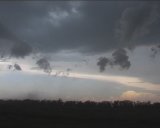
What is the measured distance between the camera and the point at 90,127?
103m

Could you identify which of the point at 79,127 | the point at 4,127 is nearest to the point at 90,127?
the point at 79,127

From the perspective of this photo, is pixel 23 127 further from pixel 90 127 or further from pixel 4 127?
pixel 90 127

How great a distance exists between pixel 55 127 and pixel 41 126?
3.58 metres

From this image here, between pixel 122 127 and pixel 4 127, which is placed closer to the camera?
pixel 4 127

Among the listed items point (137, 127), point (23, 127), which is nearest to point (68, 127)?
point (23, 127)

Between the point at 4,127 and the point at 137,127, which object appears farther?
the point at 137,127

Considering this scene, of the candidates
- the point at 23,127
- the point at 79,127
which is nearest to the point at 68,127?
the point at 79,127

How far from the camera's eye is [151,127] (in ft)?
361

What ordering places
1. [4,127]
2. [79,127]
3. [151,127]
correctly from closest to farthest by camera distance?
[4,127], [79,127], [151,127]

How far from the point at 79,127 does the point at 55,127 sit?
6.12 m

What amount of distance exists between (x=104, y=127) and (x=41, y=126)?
14.8m

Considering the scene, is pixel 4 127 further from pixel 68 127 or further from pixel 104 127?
pixel 104 127

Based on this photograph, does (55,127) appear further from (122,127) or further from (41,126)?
(122,127)

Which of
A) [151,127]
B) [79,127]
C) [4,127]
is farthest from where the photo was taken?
[151,127]
